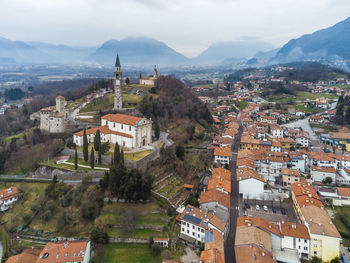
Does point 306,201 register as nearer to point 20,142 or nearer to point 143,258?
point 143,258

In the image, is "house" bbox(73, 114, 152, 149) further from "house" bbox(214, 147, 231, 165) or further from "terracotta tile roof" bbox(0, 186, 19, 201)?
"house" bbox(214, 147, 231, 165)

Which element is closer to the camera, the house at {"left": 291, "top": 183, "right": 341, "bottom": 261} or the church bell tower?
the house at {"left": 291, "top": 183, "right": 341, "bottom": 261}

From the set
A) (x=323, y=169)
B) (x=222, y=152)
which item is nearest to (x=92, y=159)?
(x=222, y=152)

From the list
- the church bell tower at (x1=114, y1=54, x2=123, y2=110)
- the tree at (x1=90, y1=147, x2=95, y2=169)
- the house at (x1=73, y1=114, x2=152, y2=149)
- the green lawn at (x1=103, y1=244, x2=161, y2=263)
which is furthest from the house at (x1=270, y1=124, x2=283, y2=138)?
the green lawn at (x1=103, y1=244, x2=161, y2=263)

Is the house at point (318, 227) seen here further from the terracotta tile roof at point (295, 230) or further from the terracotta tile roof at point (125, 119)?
the terracotta tile roof at point (125, 119)

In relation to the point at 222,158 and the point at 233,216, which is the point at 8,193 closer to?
the point at 233,216

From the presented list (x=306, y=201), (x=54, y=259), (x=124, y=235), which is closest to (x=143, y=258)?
(x=124, y=235)
